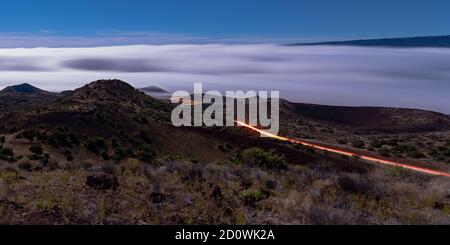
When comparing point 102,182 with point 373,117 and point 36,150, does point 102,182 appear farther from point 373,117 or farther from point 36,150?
point 373,117

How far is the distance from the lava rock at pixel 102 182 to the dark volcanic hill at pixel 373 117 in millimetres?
99255

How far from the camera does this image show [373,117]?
126188mm

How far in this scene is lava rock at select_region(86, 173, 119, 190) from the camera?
12016 mm

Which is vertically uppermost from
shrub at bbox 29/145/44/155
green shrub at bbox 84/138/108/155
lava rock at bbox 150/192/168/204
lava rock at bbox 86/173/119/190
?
lava rock at bbox 86/173/119/190

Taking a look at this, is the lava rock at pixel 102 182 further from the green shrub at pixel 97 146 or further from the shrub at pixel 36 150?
the green shrub at pixel 97 146

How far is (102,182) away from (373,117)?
122 m

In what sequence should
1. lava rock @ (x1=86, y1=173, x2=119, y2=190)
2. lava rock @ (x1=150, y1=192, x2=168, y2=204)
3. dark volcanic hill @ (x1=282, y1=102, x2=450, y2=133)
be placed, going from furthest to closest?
dark volcanic hill @ (x1=282, y1=102, x2=450, y2=133) < lava rock @ (x1=86, y1=173, x2=119, y2=190) < lava rock @ (x1=150, y1=192, x2=168, y2=204)

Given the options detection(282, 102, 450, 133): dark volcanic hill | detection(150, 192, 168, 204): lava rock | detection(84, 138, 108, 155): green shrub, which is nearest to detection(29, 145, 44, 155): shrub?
detection(84, 138, 108, 155): green shrub

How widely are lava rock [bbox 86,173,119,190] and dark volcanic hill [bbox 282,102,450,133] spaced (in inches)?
3908

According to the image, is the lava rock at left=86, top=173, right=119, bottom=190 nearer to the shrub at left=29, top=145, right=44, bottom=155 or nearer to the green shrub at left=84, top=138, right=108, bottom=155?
the shrub at left=29, top=145, right=44, bottom=155

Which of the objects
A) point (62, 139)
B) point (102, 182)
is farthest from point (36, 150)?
point (102, 182)

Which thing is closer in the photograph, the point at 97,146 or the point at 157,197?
the point at 157,197

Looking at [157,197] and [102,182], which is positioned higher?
[102,182]
